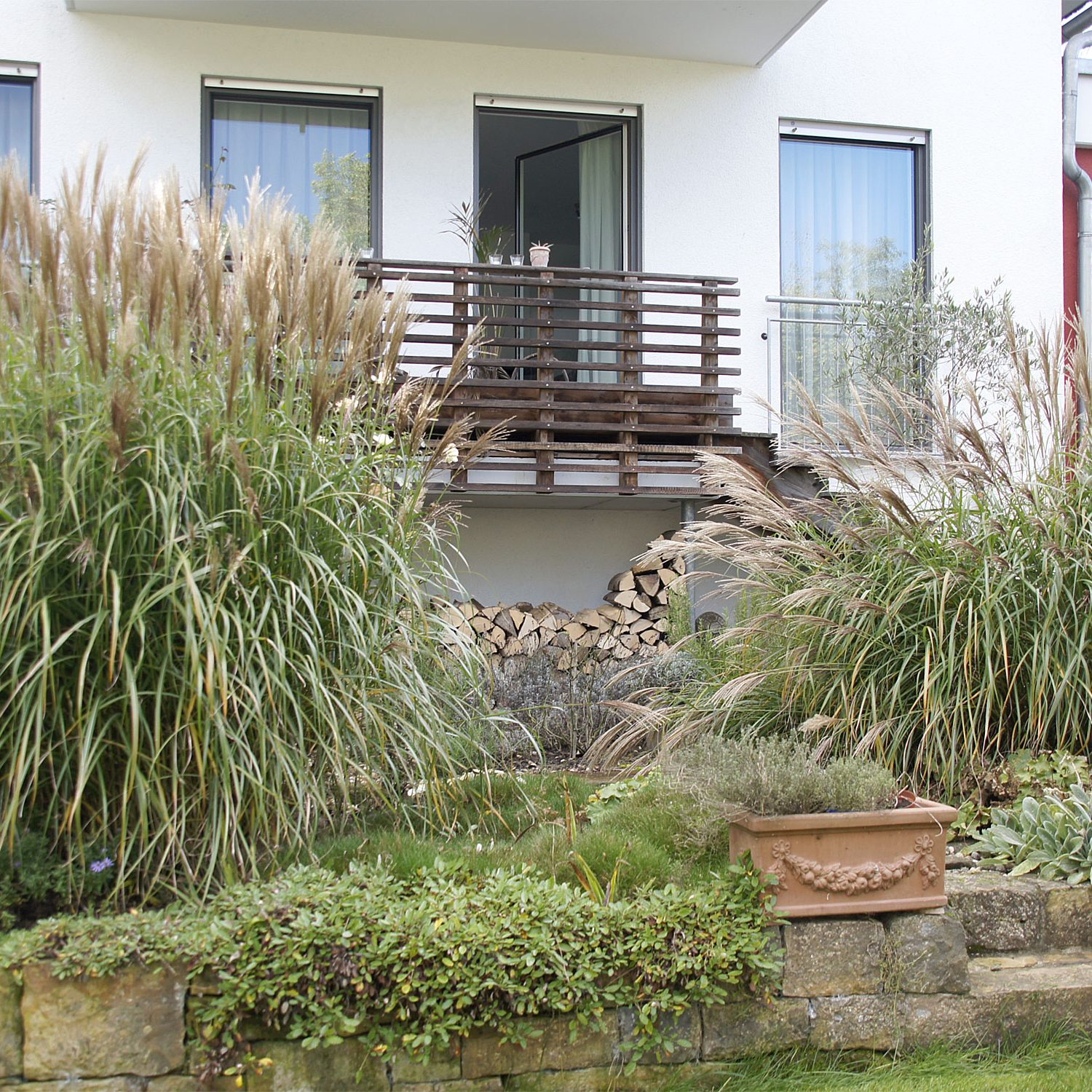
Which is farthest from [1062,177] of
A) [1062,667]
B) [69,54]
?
[69,54]

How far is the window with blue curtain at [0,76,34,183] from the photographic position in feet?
22.9

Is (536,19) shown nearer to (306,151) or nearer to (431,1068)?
(306,151)

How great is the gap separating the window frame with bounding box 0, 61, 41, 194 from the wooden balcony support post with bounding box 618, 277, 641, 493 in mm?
3791

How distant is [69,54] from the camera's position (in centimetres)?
687

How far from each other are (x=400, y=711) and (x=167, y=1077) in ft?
3.60

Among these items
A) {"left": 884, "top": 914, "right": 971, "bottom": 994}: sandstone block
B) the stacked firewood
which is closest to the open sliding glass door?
the stacked firewood

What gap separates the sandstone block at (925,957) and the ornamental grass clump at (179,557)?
1.36 metres

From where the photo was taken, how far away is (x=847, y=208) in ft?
26.7

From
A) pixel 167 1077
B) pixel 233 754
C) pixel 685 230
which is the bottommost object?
pixel 167 1077

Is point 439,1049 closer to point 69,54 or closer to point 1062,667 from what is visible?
point 1062,667

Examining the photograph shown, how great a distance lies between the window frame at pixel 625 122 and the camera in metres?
7.55

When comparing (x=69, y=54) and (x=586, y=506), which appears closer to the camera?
(x=69, y=54)

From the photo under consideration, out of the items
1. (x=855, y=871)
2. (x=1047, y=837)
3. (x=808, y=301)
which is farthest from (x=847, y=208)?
(x=855, y=871)

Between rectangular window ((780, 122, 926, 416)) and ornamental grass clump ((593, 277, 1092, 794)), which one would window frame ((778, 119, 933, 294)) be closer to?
rectangular window ((780, 122, 926, 416))
